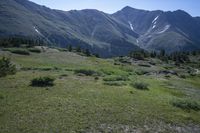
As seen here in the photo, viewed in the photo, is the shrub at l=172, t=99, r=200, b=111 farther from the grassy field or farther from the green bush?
the green bush

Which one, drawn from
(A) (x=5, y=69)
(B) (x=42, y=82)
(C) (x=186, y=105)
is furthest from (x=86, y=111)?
(A) (x=5, y=69)

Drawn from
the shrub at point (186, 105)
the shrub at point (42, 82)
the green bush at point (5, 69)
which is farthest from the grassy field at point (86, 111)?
the green bush at point (5, 69)

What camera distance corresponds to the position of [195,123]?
129 ft

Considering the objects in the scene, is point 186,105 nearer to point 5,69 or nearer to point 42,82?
point 42,82

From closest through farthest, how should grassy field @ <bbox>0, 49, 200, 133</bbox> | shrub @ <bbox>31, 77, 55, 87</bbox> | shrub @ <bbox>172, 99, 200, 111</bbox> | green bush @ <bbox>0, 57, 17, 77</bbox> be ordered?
grassy field @ <bbox>0, 49, 200, 133</bbox> < shrub @ <bbox>172, 99, 200, 111</bbox> < shrub @ <bbox>31, 77, 55, 87</bbox> < green bush @ <bbox>0, 57, 17, 77</bbox>

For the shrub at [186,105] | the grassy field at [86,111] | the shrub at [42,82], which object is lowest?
the shrub at [186,105]

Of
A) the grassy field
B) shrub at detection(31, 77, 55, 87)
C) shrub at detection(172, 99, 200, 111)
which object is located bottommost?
shrub at detection(172, 99, 200, 111)

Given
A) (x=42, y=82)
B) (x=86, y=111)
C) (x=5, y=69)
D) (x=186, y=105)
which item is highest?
(x=5, y=69)

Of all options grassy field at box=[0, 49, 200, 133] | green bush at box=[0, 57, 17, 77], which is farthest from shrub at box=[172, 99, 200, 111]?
green bush at box=[0, 57, 17, 77]

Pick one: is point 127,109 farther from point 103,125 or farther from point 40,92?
point 40,92

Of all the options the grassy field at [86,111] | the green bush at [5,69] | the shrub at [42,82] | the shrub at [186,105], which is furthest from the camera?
the green bush at [5,69]

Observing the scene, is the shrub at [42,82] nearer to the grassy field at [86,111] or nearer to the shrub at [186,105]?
the grassy field at [86,111]

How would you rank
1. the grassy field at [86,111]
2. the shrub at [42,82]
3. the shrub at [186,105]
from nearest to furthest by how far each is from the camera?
the grassy field at [86,111]
the shrub at [186,105]
the shrub at [42,82]

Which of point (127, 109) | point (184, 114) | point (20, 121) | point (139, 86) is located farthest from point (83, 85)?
point (20, 121)
